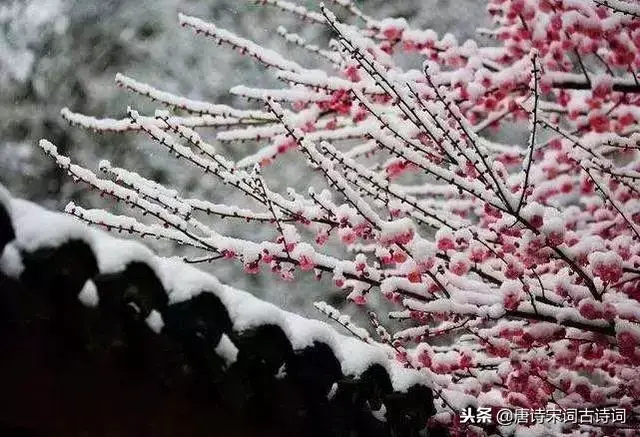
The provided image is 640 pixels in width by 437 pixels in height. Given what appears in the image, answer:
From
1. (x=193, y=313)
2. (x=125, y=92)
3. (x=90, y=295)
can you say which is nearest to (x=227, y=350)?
(x=193, y=313)

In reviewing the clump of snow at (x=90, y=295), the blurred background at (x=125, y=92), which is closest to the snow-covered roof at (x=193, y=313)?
the clump of snow at (x=90, y=295)

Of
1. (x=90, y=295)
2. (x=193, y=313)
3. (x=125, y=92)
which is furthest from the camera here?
(x=125, y=92)

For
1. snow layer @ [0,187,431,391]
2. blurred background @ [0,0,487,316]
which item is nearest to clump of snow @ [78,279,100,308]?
snow layer @ [0,187,431,391]

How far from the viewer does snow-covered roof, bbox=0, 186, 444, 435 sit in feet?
4.07

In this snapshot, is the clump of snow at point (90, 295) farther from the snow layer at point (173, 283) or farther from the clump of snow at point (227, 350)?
the clump of snow at point (227, 350)

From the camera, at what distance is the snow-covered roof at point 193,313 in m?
1.24

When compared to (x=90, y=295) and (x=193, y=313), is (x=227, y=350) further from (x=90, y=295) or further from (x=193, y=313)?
(x=90, y=295)

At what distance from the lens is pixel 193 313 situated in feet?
4.85

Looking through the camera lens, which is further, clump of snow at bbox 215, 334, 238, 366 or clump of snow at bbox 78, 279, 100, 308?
clump of snow at bbox 215, 334, 238, 366

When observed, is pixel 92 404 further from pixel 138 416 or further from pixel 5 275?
pixel 5 275

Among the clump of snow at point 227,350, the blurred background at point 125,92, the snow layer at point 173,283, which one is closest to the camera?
the snow layer at point 173,283

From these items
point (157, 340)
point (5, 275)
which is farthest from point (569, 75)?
point (5, 275)

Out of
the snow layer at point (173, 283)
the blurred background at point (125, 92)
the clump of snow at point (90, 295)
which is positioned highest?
the blurred background at point (125, 92)

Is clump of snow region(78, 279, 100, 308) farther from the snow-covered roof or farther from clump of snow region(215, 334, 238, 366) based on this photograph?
clump of snow region(215, 334, 238, 366)
